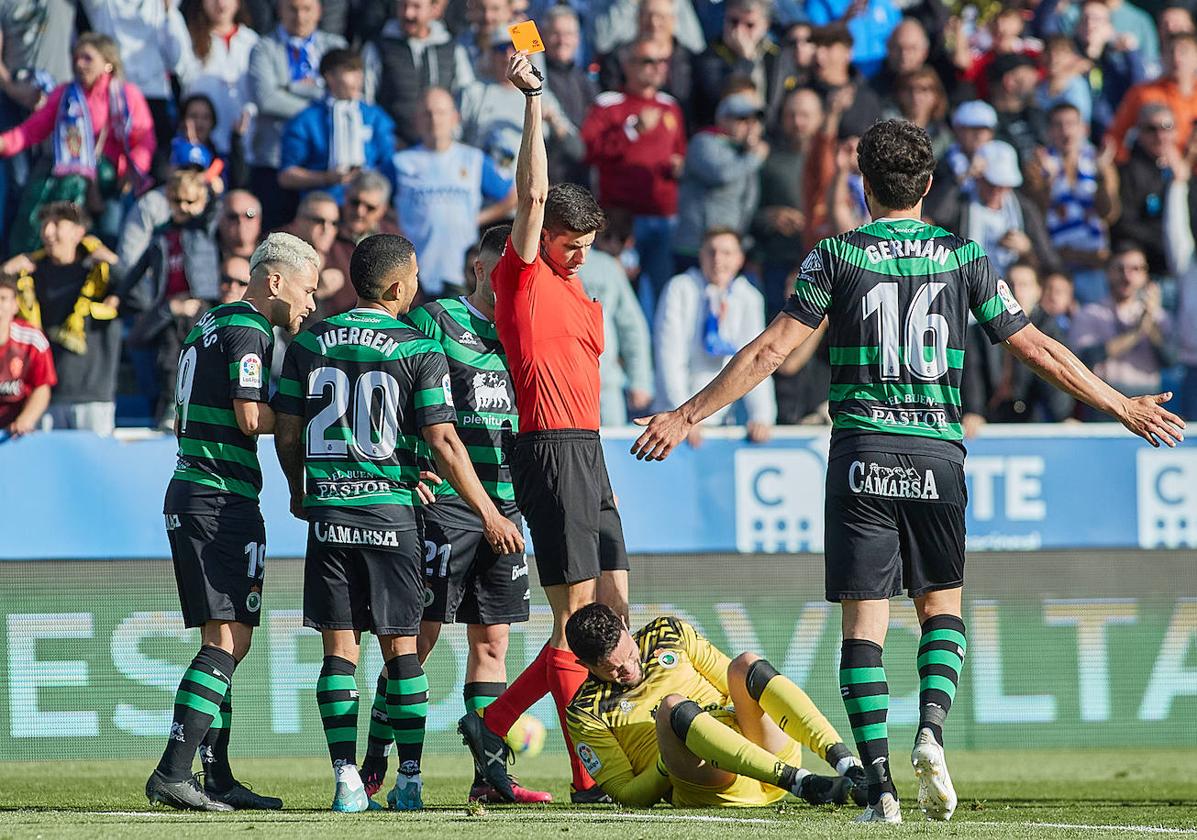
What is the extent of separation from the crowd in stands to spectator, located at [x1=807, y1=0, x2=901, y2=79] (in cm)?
2

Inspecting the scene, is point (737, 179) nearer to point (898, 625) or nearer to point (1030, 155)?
point (1030, 155)

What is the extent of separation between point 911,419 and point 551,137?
7.01 metres

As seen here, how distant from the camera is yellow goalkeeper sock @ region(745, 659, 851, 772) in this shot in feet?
22.1

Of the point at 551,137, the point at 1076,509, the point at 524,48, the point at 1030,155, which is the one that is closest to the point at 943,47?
the point at 1030,155

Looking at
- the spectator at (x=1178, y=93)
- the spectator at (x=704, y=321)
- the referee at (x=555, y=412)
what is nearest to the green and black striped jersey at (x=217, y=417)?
the referee at (x=555, y=412)

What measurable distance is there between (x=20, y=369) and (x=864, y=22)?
295 inches

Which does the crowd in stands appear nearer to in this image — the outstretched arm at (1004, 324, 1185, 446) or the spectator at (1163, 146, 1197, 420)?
the spectator at (1163, 146, 1197, 420)

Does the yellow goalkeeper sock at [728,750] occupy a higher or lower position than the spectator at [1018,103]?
lower

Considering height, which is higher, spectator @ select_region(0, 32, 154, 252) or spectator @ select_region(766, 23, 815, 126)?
spectator @ select_region(766, 23, 815, 126)

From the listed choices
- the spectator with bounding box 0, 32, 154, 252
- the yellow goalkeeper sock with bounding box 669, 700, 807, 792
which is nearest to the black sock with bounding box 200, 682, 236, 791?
the yellow goalkeeper sock with bounding box 669, 700, 807, 792

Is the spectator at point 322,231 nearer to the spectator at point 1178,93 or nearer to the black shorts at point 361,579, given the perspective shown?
the black shorts at point 361,579

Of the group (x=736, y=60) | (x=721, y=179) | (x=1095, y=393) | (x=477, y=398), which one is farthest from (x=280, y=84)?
(x=1095, y=393)

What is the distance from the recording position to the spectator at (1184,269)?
491 inches

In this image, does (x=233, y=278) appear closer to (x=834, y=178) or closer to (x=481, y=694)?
(x=481, y=694)
